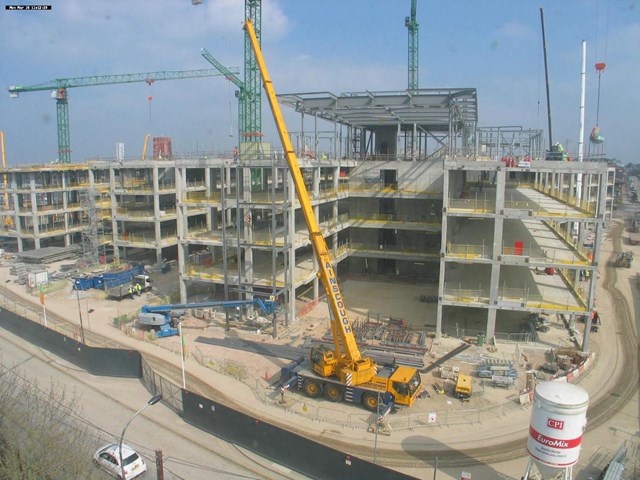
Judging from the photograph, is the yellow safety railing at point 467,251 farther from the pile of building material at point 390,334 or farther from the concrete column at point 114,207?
the concrete column at point 114,207

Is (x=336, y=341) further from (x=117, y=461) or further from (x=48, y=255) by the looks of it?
(x=48, y=255)

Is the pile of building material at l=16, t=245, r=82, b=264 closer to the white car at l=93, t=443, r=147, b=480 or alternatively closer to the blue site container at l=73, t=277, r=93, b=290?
the blue site container at l=73, t=277, r=93, b=290

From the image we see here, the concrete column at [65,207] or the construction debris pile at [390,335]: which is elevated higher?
the concrete column at [65,207]

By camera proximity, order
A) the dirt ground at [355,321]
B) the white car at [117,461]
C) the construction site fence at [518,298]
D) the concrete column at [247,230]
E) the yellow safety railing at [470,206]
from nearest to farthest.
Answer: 1. the white car at [117,461]
2. the dirt ground at [355,321]
3. the construction site fence at [518,298]
4. the yellow safety railing at [470,206]
5. the concrete column at [247,230]

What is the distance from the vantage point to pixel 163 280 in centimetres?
4319

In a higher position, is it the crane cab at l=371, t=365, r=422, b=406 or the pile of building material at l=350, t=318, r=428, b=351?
the crane cab at l=371, t=365, r=422, b=406

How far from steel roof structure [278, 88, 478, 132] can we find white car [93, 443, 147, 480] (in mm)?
24288

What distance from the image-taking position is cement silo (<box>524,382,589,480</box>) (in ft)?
46.1

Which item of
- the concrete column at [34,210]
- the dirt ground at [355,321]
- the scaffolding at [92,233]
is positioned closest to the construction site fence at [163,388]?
the dirt ground at [355,321]

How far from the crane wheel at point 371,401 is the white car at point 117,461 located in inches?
358

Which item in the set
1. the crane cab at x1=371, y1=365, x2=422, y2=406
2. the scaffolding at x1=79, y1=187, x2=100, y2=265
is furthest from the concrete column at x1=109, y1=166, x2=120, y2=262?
the crane cab at x1=371, y1=365, x2=422, y2=406

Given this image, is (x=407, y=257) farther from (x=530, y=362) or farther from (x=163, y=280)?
(x=163, y=280)

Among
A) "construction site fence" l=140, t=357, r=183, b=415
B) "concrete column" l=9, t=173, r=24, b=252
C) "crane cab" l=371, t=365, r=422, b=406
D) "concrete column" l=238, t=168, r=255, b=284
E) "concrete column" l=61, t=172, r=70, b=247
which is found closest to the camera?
"crane cab" l=371, t=365, r=422, b=406

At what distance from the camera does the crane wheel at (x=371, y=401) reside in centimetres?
2091
